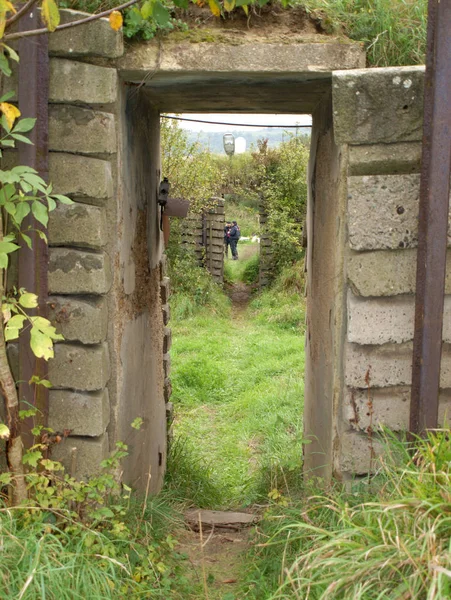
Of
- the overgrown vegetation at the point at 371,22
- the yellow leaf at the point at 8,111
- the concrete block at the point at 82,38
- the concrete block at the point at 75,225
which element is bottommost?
the concrete block at the point at 75,225

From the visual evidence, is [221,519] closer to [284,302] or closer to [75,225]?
[75,225]

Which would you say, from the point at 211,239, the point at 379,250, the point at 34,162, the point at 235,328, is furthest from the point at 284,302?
the point at 34,162

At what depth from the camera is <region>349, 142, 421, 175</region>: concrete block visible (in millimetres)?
2898

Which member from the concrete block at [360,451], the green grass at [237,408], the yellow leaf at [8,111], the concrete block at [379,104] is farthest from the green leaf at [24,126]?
the green grass at [237,408]

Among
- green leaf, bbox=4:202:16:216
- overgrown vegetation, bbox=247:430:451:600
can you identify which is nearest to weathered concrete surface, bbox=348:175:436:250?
overgrown vegetation, bbox=247:430:451:600

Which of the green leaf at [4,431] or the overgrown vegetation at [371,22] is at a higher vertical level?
the overgrown vegetation at [371,22]

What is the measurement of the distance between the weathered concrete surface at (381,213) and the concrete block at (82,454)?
4.90 ft

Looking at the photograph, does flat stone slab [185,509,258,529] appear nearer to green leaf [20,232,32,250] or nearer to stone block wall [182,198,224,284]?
green leaf [20,232,32,250]

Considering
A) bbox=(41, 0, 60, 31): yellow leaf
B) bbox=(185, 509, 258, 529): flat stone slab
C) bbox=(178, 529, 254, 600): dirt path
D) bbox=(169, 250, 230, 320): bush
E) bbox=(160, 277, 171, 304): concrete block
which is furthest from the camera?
bbox=(169, 250, 230, 320): bush

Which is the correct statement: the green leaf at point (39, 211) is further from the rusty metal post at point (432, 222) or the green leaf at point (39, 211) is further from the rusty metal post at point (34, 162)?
the rusty metal post at point (432, 222)

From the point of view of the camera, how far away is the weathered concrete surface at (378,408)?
3021 mm

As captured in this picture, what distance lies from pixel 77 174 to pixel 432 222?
1537 mm

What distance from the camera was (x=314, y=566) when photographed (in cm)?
213

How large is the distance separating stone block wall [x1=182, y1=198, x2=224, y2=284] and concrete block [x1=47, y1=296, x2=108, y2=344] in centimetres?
1104
